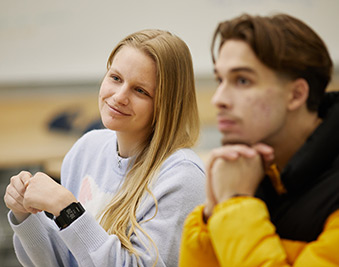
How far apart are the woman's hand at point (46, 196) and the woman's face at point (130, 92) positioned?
230 mm

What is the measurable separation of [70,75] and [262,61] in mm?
2554

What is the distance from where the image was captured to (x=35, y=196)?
1166 mm

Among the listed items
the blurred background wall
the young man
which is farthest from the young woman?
the blurred background wall

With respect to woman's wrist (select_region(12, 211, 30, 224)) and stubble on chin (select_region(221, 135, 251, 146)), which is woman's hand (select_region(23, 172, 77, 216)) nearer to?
woman's wrist (select_region(12, 211, 30, 224))

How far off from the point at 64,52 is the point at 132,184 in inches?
85.1

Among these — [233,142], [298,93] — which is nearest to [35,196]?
[233,142]

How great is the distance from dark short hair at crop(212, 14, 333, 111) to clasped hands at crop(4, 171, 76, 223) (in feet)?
1.92

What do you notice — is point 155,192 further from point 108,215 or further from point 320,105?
point 320,105

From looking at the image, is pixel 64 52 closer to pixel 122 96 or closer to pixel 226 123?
pixel 122 96

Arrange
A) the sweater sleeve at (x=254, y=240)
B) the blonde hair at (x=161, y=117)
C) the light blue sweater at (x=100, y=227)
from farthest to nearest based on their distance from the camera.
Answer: the blonde hair at (x=161, y=117), the light blue sweater at (x=100, y=227), the sweater sleeve at (x=254, y=240)

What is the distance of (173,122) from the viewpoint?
129 centimetres

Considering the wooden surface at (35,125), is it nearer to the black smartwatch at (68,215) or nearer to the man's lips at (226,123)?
the black smartwatch at (68,215)

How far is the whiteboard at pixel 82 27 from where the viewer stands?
3.17 meters

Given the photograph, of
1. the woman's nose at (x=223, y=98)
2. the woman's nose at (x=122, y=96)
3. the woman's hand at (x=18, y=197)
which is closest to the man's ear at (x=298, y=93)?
the woman's nose at (x=223, y=98)
